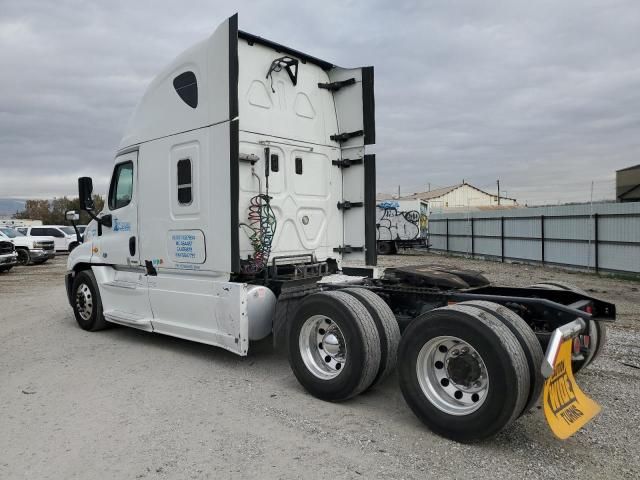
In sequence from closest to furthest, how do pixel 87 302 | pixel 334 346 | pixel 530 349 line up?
pixel 530 349, pixel 334 346, pixel 87 302

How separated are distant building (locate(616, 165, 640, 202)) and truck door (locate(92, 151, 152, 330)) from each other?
28649 millimetres

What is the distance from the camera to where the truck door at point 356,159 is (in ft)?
22.0

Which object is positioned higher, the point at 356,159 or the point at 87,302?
the point at 356,159

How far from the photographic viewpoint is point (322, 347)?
5.05 meters

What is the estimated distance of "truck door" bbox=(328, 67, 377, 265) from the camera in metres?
6.70

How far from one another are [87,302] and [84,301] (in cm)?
11

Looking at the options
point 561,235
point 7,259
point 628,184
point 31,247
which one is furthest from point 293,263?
point 628,184

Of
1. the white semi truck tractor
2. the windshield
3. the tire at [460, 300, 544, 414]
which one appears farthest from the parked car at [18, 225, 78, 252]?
the tire at [460, 300, 544, 414]

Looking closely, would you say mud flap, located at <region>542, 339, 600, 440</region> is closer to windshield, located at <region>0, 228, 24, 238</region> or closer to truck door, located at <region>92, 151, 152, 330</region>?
truck door, located at <region>92, 151, 152, 330</region>

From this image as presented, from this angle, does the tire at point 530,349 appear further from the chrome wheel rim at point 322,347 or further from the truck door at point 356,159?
the truck door at point 356,159

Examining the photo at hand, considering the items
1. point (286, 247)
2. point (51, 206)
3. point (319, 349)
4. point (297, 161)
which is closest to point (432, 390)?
point (319, 349)

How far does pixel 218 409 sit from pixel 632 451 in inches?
130

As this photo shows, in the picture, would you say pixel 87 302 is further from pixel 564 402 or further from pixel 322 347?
pixel 564 402

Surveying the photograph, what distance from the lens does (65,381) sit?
5.51 metres
